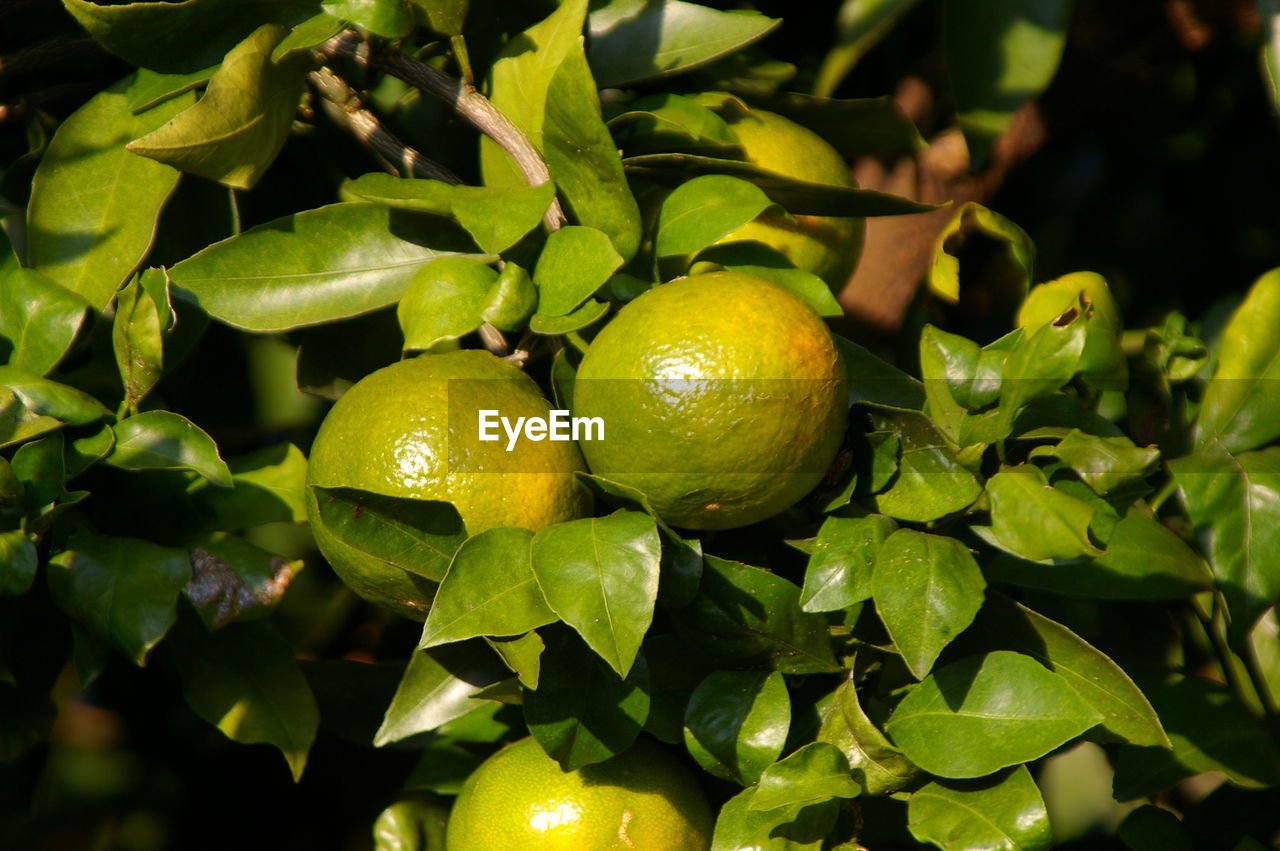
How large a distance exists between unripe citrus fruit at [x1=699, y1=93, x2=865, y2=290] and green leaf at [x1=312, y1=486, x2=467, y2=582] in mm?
290

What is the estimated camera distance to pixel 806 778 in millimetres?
667

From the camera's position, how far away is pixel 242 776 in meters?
1.21

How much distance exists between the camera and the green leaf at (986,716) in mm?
634

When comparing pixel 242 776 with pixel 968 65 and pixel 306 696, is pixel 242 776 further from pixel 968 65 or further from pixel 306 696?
pixel 968 65

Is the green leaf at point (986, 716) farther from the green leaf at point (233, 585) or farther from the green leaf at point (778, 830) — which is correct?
the green leaf at point (233, 585)

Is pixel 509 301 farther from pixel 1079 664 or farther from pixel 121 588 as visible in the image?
pixel 1079 664

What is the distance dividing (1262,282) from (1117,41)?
A: 1.50 feet

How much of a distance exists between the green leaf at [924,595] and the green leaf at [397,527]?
26cm

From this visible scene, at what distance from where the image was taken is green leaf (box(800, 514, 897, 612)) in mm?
652

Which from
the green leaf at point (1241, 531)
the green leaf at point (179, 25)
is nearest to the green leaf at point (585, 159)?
the green leaf at point (179, 25)

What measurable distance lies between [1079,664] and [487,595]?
386 millimetres

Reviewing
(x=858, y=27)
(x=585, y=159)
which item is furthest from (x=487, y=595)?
(x=858, y=27)

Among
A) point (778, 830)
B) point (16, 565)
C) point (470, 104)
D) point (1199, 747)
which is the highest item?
point (470, 104)

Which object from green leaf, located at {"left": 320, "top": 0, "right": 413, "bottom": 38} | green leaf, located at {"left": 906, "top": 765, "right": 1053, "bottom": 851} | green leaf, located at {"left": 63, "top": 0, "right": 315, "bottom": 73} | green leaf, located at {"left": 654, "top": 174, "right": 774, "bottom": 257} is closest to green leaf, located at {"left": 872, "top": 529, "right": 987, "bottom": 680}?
green leaf, located at {"left": 906, "top": 765, "right": 1053, "bottom": 851}
